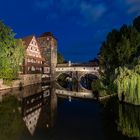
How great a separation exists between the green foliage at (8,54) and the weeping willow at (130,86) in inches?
848

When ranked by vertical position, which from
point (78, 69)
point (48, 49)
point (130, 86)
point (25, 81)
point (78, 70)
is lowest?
point (130, 86)

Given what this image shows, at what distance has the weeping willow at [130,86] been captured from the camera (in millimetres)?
20094

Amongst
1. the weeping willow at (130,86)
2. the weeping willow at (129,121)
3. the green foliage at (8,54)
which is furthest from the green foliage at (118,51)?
the green foliage at (8,54)

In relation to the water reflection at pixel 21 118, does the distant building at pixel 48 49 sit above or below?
above

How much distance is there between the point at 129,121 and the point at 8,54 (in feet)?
94.6

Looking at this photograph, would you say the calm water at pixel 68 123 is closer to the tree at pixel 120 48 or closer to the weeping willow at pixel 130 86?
the weeping willow at pixel 130 86

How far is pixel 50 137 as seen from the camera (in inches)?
512

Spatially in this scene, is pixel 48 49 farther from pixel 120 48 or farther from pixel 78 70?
pixel 120 48

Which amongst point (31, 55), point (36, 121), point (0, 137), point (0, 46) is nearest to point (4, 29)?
point (0, 46)

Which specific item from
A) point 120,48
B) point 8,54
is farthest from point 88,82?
point 120,48

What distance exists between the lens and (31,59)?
53312mm

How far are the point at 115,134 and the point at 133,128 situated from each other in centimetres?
155

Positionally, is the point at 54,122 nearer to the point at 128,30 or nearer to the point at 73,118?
the point at 73,118

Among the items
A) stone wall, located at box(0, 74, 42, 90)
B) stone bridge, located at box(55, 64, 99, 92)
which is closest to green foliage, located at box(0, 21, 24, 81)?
stone wall, located at box(0, 74, 42, 90)
